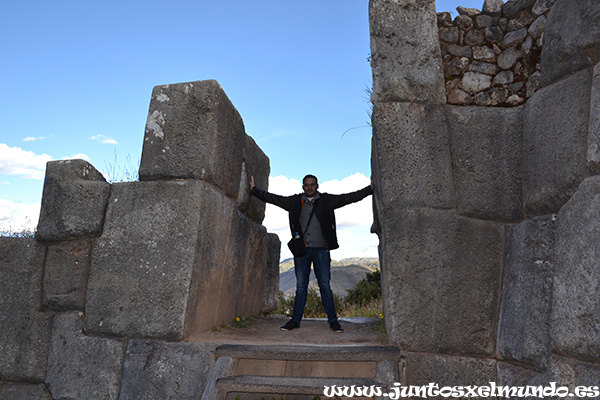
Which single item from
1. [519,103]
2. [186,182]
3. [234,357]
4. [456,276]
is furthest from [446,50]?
[234,357]

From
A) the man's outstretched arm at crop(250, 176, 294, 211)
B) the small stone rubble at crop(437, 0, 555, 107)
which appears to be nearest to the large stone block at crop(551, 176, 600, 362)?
the small stone rubble at crop(437, 0, 555, 107)

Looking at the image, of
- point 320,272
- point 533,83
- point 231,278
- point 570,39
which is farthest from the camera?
point 320,272

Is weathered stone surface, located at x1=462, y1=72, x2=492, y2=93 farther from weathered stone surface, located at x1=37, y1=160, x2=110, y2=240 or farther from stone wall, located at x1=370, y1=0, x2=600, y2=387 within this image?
weathered stone surface, located at x1=37, y1=160, x2=110, y2=240

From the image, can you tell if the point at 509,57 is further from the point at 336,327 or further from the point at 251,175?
the point at 336,327

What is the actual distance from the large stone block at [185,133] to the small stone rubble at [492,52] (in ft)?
6.84

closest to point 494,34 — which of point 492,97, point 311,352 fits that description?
point 492,97

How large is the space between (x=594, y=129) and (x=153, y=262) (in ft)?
10.8

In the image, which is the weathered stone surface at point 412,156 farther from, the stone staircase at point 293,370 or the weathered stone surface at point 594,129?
the stone staircase at point 293,370

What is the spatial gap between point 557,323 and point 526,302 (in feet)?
1.28

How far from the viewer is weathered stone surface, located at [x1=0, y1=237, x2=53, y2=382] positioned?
3.74 metres

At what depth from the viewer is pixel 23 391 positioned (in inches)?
147

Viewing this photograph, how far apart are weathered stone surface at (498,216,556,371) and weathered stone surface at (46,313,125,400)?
304cm

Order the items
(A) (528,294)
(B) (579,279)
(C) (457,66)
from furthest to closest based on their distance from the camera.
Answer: (C) (457,66) → (A) (528,294) → (B) (579,279)

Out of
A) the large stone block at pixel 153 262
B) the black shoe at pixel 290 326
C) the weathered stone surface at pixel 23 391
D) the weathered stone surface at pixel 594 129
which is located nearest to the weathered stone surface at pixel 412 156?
the weathered stone surface at pixel 594 129
